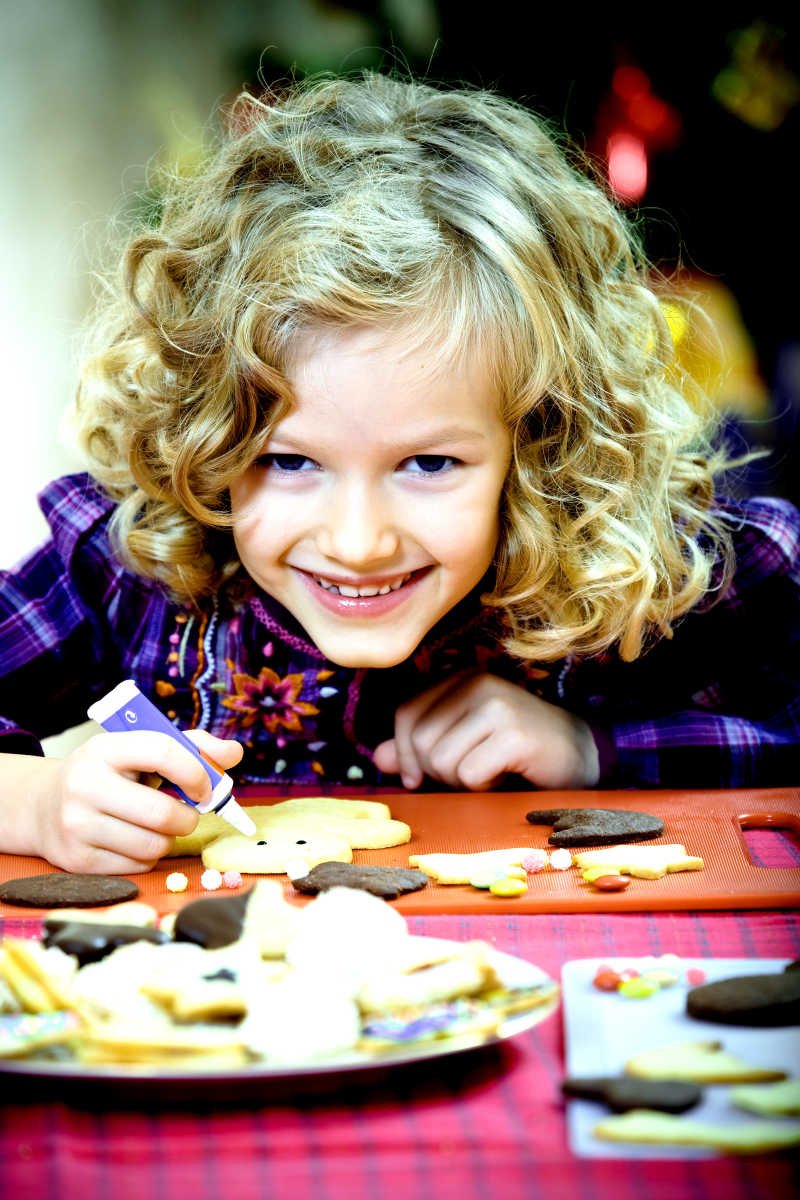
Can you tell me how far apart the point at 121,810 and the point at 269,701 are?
0.38m

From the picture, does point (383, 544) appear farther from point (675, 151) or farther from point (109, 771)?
point (675, 151)

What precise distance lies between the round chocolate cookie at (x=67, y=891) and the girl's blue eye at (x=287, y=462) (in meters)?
0.36

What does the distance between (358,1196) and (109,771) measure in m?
0.48

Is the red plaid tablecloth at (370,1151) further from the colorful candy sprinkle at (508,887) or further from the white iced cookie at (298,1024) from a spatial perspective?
the colorful candy sprinkle at (508,887)

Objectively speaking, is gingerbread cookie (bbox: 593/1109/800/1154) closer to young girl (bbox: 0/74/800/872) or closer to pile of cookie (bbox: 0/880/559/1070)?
pile of cookie (bbox: 0/880/559/1070)

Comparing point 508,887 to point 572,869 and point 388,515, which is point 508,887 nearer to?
point 572,869

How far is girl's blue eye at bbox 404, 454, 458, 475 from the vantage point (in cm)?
93

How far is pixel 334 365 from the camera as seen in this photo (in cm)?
90

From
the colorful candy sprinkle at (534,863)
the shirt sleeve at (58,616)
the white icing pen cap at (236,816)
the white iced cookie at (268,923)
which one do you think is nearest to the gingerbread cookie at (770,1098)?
the white iced cookie at (268,923)

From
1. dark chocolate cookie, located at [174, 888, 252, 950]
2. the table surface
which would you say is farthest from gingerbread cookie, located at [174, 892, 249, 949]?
the table surface

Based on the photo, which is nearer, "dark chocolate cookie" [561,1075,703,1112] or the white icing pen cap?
"dark chocolate cookie" [561,1075,703,1112]

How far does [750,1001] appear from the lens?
1.74 feet

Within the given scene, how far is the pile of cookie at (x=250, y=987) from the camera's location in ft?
1.55

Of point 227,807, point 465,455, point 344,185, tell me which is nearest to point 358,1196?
point 227,807
